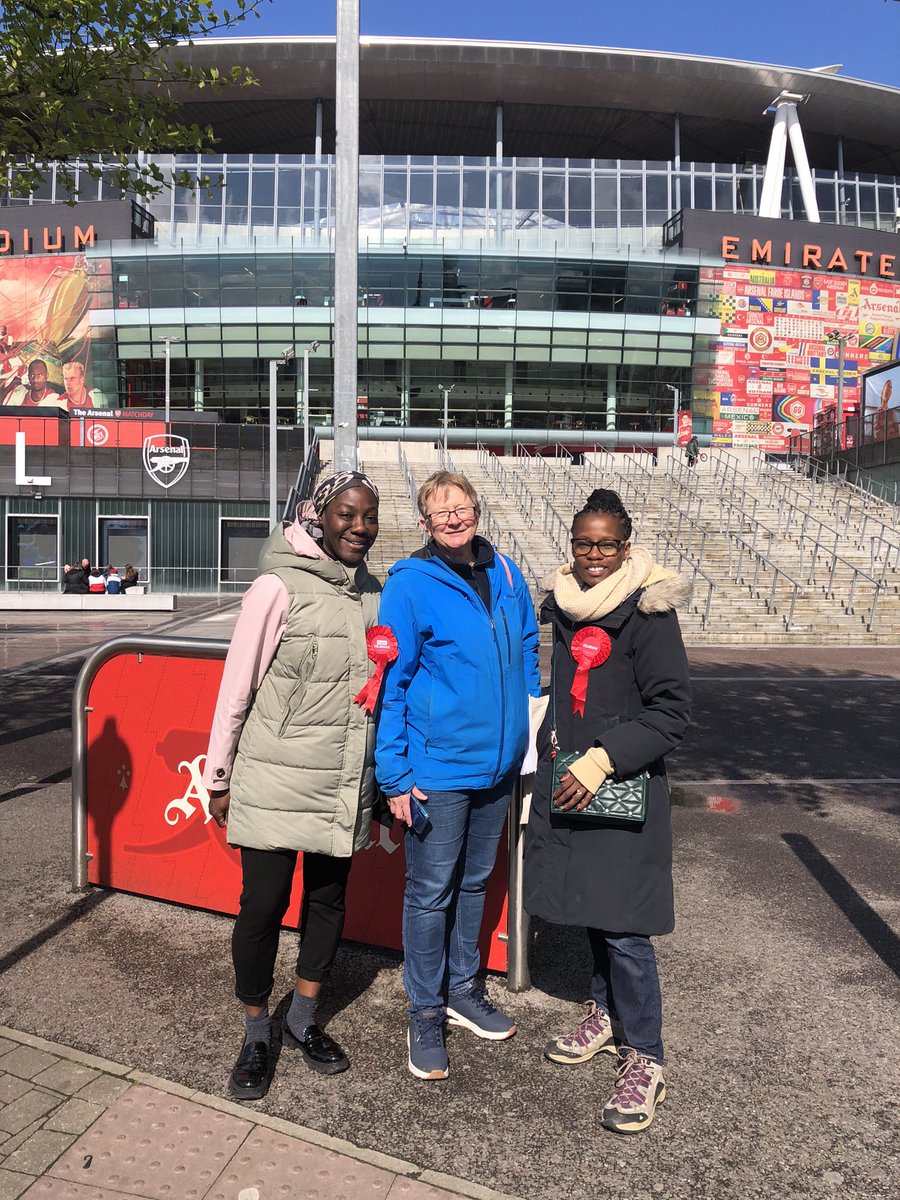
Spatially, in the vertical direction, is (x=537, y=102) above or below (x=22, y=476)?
above

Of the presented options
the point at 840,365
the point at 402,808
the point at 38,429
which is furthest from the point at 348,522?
the point at 840,365

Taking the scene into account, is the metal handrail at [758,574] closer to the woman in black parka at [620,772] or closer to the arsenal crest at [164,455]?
the woman in black parka at [620,772]

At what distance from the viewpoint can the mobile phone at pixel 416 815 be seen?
301 centimetres

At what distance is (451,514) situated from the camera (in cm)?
307

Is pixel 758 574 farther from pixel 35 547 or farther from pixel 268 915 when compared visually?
pixel 35 547

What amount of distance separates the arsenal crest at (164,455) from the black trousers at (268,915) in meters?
33.1

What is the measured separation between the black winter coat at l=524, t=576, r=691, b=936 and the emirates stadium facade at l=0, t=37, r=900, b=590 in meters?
44.9

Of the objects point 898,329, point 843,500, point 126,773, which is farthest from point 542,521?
point 898,329

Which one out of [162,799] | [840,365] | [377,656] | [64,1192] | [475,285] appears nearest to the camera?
[64,1192]

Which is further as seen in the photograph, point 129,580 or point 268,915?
point 129,580

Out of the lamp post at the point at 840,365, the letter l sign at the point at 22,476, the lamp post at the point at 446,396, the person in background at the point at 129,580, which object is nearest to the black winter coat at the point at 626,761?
the person in background at the point at 129,580

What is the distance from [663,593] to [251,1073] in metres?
2.03

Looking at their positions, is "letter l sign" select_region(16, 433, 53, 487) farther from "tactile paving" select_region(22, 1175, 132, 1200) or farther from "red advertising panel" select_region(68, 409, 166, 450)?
"tactile paving" select_region(22, 1175, 132, 1200)

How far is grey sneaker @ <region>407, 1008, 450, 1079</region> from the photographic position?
3.05m
